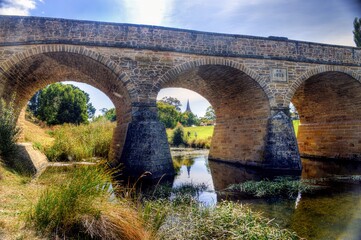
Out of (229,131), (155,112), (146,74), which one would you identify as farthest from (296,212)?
(229,131)

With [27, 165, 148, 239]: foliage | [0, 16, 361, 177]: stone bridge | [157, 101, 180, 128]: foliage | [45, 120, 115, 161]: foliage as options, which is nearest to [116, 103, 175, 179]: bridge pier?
[0, 16, 361, 177]: stone bridge

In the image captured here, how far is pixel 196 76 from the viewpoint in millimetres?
12734

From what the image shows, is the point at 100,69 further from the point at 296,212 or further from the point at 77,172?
the point at 296,212

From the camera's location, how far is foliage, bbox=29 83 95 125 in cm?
3023

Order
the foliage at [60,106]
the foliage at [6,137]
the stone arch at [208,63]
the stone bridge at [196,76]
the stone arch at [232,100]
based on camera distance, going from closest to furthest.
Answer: the foliage at [6,137], the stone bridge at [196,76], the stone arch at [208,63], the stone arch at [232,100], the foliage at [60,106]

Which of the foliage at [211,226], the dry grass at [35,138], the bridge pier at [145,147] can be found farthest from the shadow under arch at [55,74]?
the foliage at [211,226]

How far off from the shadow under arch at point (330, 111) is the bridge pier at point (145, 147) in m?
6.93

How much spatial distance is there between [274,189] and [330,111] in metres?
9.94

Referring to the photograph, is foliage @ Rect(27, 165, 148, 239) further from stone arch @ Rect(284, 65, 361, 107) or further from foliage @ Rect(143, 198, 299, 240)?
stone arch @ Rect(284, 65, 361, 107)

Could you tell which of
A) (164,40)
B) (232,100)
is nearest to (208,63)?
(164,40)

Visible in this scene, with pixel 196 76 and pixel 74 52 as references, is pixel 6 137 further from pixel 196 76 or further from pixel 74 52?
pixel 196 76

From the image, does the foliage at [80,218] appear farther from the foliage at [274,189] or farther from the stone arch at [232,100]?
the stone arch at [232,100]

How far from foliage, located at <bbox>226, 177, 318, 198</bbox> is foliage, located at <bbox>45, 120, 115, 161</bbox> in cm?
763

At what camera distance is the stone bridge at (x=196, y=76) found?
9234 millimetres
